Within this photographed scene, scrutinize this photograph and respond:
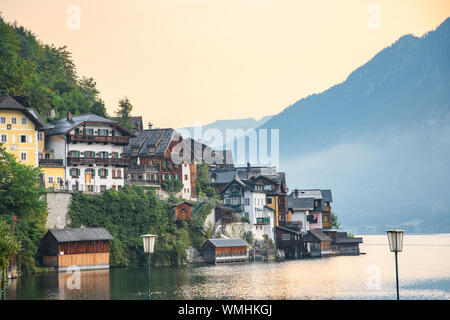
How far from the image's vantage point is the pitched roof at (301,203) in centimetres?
13116

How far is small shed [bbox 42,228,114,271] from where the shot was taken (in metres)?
75.4

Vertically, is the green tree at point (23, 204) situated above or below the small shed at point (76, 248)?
above

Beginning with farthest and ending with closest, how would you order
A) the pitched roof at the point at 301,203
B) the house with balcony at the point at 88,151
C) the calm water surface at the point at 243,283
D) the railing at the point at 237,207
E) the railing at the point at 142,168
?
the pitched roof at the point at 301,203 < the railing at the point at 237,207 < the railing at the point at 142,168 < the house with balcony at the point at 88,151 < the calm water surface at the point at 243,283

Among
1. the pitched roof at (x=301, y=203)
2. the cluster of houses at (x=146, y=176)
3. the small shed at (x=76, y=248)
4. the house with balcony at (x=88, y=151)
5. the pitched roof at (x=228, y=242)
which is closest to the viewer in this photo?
the small shed at (x=76, y=248)

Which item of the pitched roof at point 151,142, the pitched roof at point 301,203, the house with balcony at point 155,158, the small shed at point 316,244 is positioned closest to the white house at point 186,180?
the house with balcony at point 155,158

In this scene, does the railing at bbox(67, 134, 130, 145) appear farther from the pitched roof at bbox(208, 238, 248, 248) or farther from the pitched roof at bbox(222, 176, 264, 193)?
the pitched roof at bbox(222, 176, 264, 193)

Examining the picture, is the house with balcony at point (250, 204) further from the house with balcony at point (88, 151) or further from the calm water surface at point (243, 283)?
the house with balcony at point (88, 151)

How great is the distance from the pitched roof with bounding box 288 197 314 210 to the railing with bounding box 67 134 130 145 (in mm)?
44947

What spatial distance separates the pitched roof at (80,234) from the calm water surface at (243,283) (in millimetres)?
4099

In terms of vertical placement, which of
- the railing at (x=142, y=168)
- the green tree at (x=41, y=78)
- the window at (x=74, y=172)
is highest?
the green tree at (x=41, y=78)

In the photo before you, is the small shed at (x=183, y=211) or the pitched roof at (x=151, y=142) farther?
the pitched roof at (x=151, y=142)

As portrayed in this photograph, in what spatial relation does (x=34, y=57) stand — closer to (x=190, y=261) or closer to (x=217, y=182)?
(x=217, y=182)

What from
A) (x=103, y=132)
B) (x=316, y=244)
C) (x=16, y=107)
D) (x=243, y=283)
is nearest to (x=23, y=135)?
(x=16, y=107)
